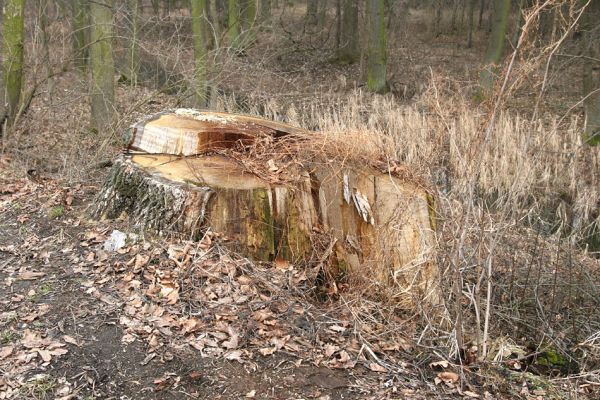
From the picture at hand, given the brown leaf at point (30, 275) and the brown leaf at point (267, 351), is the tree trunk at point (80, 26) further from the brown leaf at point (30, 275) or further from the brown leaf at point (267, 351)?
the brown leaf at point (267, 351)

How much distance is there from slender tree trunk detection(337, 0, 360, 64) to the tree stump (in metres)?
14.9

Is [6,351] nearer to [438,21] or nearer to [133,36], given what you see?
[133,36]

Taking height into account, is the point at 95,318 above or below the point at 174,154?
below

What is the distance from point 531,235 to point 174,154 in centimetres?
410

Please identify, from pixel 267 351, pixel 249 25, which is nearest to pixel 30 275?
pixel 267 351

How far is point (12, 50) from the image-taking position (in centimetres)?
799

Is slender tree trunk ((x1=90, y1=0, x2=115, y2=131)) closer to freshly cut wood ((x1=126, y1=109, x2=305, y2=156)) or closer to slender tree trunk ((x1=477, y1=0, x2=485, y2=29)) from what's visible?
freshly cut wood ((x1=126, y1=109, x2=305, y2=156))

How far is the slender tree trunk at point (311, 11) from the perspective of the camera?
2247 centimetres

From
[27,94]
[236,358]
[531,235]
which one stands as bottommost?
[531,235]

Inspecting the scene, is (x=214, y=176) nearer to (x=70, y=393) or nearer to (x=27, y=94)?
(x=70, y=393)

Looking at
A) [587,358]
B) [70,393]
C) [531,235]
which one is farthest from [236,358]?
[531,235]

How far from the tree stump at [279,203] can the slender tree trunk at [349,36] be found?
14.9m

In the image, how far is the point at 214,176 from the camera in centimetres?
449

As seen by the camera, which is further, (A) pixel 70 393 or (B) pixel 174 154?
(B) pixel 174 154
